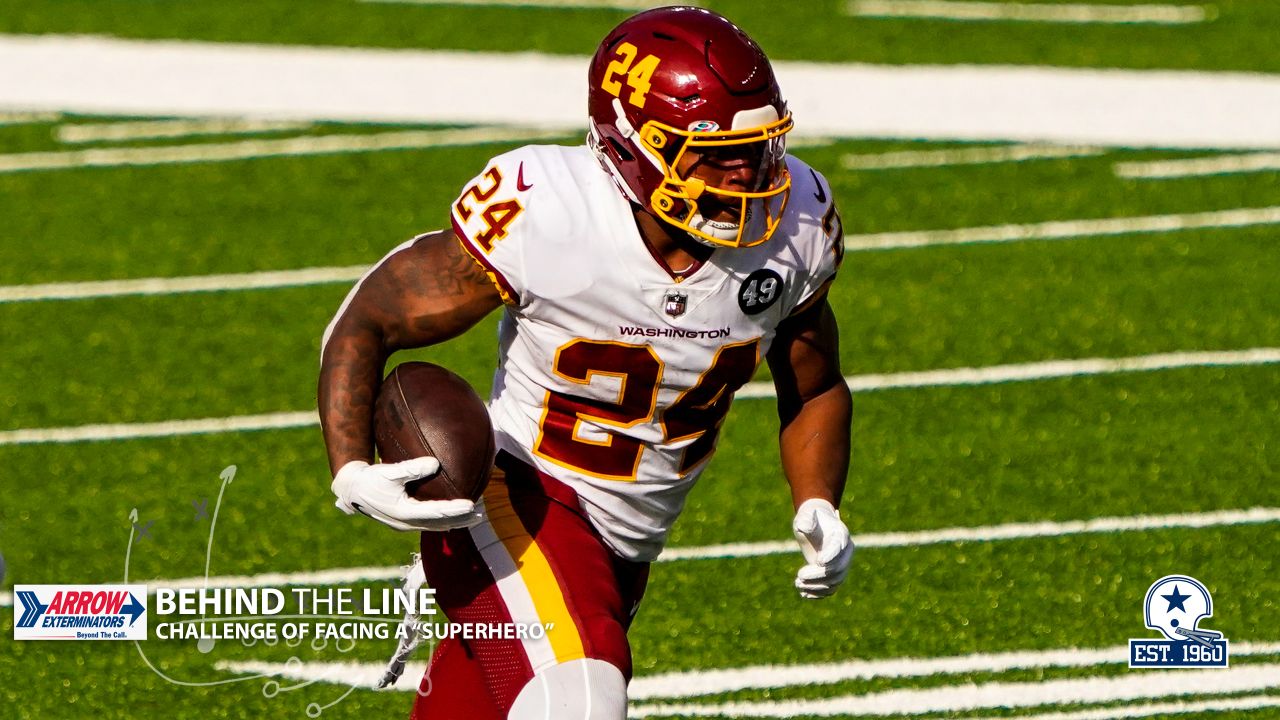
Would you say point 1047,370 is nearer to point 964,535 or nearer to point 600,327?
point 964,535

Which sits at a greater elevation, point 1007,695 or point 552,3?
point 552,3

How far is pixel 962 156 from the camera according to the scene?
7.42 m

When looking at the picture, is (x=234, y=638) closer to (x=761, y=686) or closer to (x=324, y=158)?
(x=761, y=686)

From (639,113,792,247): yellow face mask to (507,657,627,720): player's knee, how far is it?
77cm

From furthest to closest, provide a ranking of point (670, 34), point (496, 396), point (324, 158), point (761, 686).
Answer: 1. point (324, 158)
2. point (761, 686)
3. point (496, 396)
4. point (670, 34)

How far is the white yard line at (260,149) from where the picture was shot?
741 cm

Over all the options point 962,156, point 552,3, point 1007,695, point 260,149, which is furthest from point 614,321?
point 552,3

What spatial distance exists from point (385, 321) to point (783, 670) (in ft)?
5.08

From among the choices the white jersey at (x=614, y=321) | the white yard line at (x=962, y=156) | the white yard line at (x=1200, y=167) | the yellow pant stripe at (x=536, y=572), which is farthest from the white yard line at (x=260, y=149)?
the yellow pant stripe at (x=536, y=572)

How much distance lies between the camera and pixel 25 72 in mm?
8102

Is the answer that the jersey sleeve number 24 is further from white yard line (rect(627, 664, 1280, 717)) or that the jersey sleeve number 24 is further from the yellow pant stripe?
white yard line (rect(627, 664, 1280, 717))

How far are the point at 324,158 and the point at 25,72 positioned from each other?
1648 mm

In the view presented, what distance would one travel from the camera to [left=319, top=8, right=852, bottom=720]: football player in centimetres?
315

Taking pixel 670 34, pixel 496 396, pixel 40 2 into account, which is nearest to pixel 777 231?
pixel 670 34
